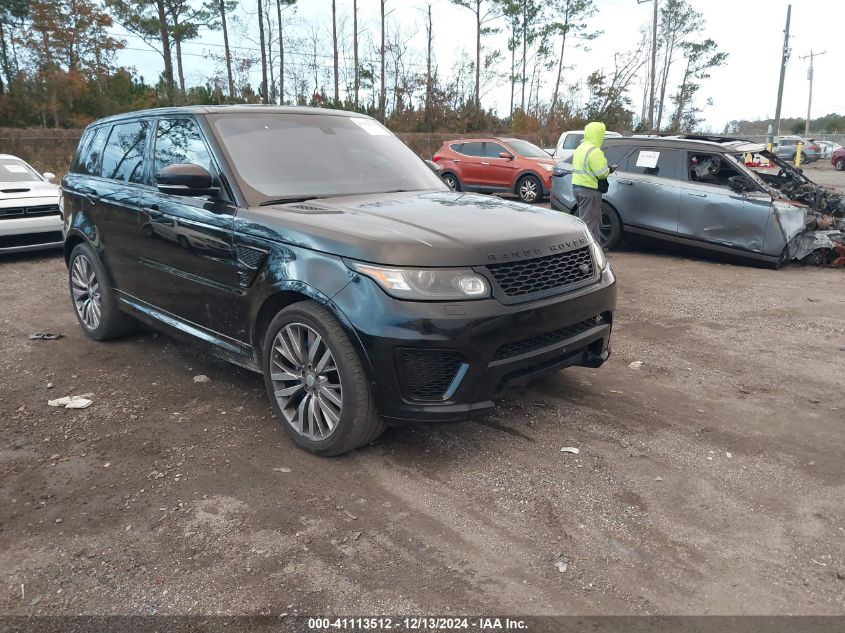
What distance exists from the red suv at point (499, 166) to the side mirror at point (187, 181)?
12.2 m

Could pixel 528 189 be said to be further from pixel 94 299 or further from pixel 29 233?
pixel 94 299

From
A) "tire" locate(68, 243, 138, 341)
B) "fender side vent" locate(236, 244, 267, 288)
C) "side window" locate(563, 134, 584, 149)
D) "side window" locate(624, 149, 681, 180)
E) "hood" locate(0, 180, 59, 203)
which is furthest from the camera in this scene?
"side window" locate(563, 134, 584, 149)

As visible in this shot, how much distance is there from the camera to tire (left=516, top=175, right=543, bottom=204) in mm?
15875

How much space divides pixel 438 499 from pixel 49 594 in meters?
1.61

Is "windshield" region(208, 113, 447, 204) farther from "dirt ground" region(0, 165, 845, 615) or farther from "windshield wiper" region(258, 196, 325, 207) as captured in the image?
"dirt ground" region(0, 165, 845, 615)

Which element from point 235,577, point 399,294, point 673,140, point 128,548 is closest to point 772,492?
point 399,294

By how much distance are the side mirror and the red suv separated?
481 inches

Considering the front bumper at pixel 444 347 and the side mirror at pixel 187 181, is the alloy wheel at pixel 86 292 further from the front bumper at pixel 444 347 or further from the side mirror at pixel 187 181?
the front bumper at pixel 444 347

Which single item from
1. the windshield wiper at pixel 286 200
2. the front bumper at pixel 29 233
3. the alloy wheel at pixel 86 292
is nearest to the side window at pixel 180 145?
the windshield wiper at pixel 286 200

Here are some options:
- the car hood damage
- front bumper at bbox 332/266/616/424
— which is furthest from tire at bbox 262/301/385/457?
the car hood damage

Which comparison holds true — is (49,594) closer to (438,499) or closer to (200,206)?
(438,499)

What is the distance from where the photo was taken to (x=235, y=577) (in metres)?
2.49

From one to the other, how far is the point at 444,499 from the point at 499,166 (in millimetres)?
14431

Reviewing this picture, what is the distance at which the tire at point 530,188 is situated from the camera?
1588 centimetres
